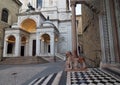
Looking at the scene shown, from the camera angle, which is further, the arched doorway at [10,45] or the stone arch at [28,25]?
the stone arch at [28,25]

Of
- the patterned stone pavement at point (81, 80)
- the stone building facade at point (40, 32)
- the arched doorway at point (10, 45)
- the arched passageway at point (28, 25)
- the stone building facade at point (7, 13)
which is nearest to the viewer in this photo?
the patterned stone pavement at point (81, 80)

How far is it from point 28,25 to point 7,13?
12.7ft

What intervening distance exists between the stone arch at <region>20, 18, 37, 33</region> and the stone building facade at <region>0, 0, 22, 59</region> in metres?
1.98

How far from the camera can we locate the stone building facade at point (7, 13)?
1906 centimetres

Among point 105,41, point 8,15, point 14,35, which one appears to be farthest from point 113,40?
point 8,15

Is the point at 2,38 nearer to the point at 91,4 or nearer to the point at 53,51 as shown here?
the point at 53,51

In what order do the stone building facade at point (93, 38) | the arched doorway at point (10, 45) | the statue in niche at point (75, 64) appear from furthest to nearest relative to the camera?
the arched doorway at point (10, 45) → the stone building facade at point (93, 38) → the statue in niche at point (75, 64)

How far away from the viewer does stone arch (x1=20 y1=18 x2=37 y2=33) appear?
71.2ft

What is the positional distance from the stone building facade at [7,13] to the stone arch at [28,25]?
1.98 m

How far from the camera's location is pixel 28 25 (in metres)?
23.3

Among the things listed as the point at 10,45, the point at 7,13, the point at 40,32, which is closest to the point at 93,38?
the point at 40,32

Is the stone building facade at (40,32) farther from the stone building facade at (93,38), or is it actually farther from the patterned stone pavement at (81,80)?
the patterned stone pavement at (81,80)

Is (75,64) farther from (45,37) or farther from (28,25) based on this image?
(28,25)

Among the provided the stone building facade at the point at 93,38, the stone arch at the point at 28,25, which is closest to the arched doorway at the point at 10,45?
the stone arch at the point at 28,25
